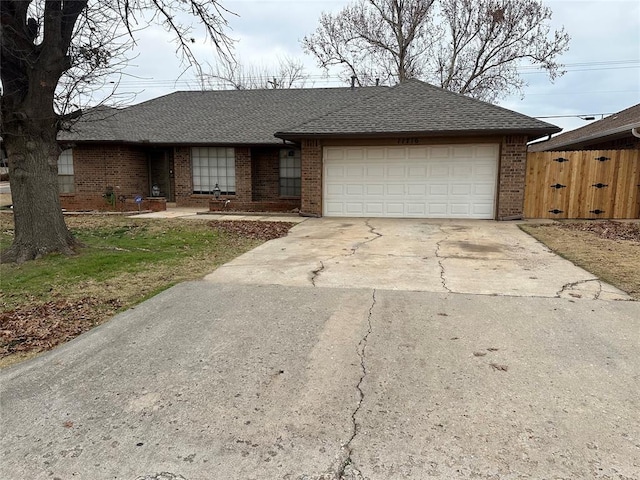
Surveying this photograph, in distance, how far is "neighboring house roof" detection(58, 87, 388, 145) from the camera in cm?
1600

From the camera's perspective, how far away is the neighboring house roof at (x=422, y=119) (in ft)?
38.4

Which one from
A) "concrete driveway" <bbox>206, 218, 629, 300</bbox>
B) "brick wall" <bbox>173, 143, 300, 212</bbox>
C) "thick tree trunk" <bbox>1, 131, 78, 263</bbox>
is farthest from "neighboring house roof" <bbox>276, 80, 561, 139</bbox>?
"thick tree trunk" <bbox>1, 131, 78, 263</bbox>

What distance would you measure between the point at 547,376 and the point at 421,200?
10.1 metres

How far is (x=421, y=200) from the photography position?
42.2ft

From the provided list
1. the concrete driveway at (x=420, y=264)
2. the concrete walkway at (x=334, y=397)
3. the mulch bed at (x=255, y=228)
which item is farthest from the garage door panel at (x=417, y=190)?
the concrete walkway at (x=334, y=397)

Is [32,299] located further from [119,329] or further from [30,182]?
[30,182]

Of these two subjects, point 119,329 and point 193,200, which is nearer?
point 119,329

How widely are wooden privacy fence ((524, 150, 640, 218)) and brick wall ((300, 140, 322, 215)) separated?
6.02 meters

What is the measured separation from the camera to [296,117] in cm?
1752

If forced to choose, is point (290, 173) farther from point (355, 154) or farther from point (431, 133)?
point (431, 133)

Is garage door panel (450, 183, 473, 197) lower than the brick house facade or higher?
lower

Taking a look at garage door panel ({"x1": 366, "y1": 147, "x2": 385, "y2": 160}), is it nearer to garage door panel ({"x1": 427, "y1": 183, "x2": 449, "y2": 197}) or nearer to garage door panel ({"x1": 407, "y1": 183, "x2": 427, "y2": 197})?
garage door panel ({"x1": 407, "y1": 183, "x2": 427, "y2": 197})

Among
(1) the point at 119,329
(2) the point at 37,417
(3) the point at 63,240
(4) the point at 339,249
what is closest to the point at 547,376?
(2) the point at 37,417

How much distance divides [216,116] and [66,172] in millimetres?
6153
